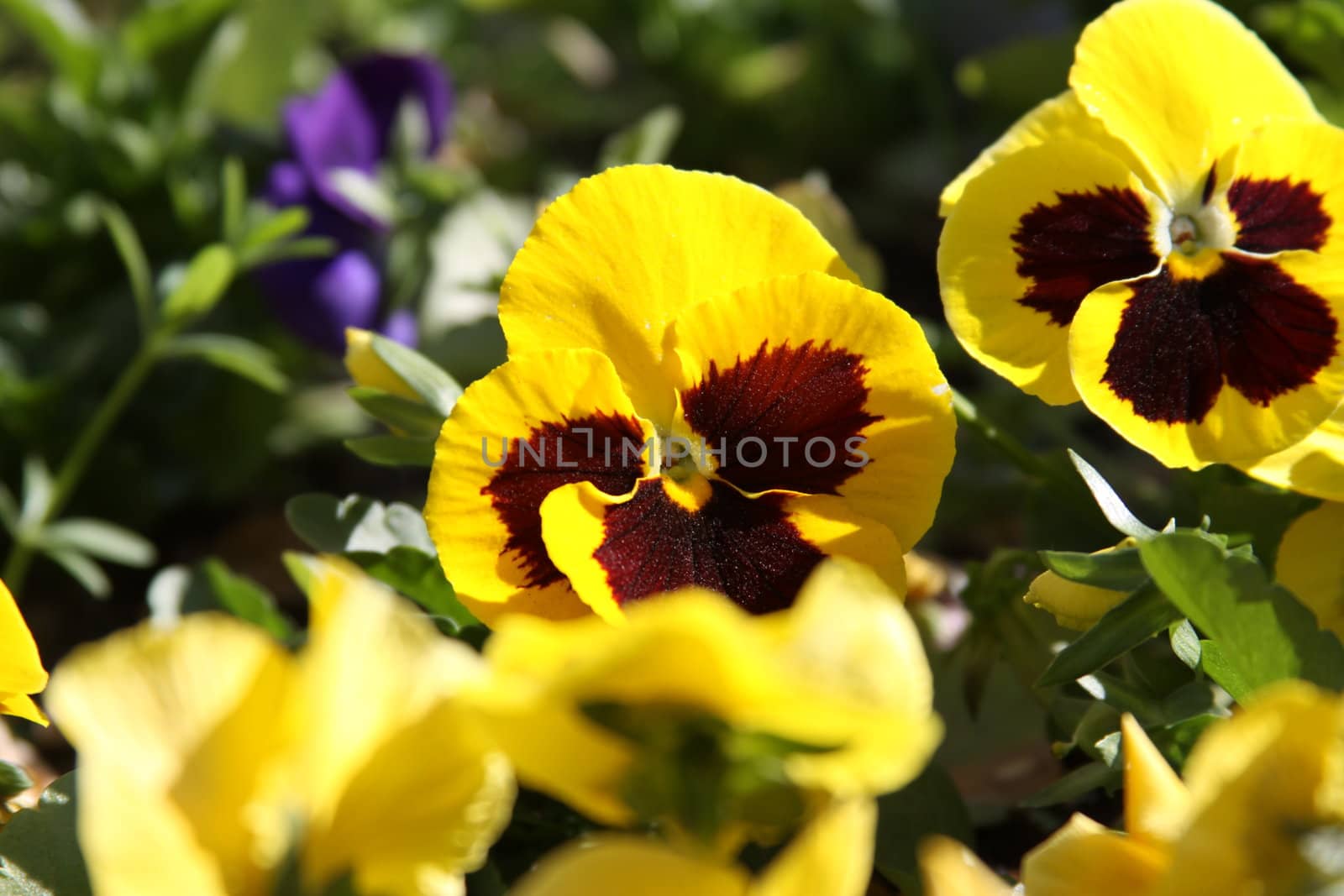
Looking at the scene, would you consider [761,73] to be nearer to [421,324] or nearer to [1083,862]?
[421,324]

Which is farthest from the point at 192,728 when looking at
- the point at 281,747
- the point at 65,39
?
the point at 65,39

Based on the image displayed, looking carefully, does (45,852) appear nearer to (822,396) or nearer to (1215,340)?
(822,396)

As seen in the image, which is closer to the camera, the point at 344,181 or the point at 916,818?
the point at 916,818

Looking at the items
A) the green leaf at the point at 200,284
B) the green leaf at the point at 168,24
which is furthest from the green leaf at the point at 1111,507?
the green leaf at the point at 168,24

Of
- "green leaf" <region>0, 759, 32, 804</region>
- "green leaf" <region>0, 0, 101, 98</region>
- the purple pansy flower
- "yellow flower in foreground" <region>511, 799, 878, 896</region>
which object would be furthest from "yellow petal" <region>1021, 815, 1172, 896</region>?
"green leaf" <region>0, 0, 101, 98</region>

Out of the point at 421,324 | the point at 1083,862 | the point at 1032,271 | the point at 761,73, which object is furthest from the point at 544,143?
the point at 1083,862

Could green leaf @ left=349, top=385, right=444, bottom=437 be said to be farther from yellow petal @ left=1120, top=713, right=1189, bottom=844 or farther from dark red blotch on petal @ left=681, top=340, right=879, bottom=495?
Result: yellow petal @ left=1120, top=713, right=1189, bottom=844
